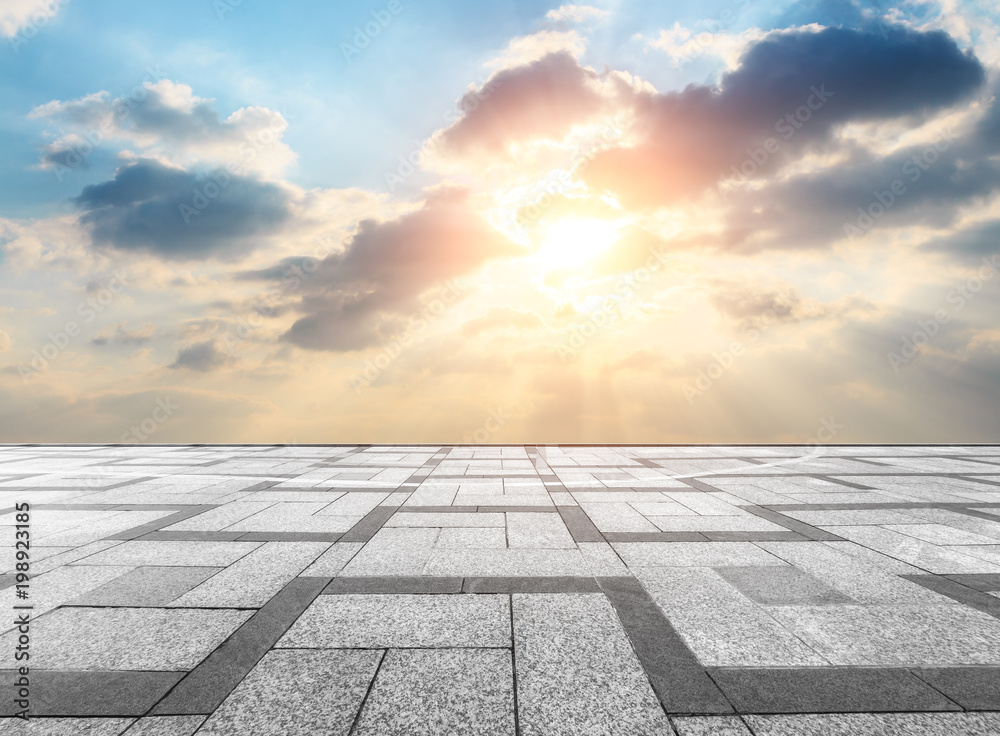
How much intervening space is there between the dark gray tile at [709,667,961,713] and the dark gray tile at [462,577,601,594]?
1479 millimetres

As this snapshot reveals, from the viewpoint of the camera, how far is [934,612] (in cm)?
404

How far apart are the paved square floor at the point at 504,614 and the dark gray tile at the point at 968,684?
18 mm

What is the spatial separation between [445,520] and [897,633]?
5.10 m

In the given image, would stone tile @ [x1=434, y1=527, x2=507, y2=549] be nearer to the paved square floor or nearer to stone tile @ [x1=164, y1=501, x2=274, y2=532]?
the paved square floor

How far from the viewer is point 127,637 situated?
3584mm

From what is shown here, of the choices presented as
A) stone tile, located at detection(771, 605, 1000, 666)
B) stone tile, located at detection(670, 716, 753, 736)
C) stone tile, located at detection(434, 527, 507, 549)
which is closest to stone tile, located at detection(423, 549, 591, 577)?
stone tile, located at detection(434, 527, 507, 549)

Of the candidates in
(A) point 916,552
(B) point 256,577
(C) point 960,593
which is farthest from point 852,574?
(B) point 256,577

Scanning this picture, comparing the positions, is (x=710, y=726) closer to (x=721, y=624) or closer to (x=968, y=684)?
(x=721, y=624)

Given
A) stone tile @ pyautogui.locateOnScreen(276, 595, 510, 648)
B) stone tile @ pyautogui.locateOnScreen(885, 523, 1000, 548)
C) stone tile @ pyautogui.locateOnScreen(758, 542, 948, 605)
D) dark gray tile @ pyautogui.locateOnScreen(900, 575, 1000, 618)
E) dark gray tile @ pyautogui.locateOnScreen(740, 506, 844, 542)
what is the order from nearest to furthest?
stone tile @ pyautogui.locateOnScreen(276, 595, 510, 648), dark gray tile @ pyautogui.locateOnScreen(900, 575, 1000, 618), stone tile @ pyautogui.locateOnScreen(758, 542, 948, 605), stone tile @ pyautogui.locateOnScreen(885, 523, 1000, 548), dark gray tile @ pyautogui.locateOnScreen(740, 506, 844, 542)

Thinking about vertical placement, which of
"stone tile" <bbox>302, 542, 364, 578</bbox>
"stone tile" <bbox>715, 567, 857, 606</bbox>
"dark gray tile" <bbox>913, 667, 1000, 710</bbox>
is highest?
"stone tile" <bbox>302, 542, 364, 578</bbox>

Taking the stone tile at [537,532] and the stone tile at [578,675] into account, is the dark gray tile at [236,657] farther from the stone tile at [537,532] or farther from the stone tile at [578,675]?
the stone tile at [537,532]

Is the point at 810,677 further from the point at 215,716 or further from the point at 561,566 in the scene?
the point at 215,716

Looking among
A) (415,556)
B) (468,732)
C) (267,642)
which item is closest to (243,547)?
(415,556)

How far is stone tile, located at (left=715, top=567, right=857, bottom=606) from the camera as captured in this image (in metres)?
4.24
